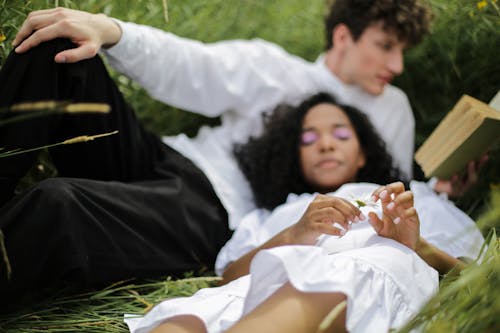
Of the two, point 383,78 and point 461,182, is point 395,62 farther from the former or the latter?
point 461,182

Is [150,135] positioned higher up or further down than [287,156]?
further down

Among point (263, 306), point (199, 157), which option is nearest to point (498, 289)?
point (263, 306)

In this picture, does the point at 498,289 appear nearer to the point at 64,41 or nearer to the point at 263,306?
the point at 263,306

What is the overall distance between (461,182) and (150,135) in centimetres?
116

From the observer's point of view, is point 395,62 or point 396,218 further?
point 395,62

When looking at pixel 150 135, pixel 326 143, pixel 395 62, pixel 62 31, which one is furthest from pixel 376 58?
pixel 62 31

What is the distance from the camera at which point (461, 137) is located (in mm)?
1908

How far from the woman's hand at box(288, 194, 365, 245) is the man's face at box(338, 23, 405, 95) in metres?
1.12

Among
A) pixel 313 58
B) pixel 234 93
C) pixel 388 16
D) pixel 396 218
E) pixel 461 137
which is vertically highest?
pixel 388 16

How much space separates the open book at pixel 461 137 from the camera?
1.84m

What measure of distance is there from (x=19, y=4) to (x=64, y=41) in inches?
9.0

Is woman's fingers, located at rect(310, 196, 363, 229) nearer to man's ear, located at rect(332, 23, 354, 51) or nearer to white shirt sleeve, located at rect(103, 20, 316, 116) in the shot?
white shirt sleeve, located at rect(103, 20, 316, 116)

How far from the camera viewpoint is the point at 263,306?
132cm

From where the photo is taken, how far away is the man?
5.29 feet
